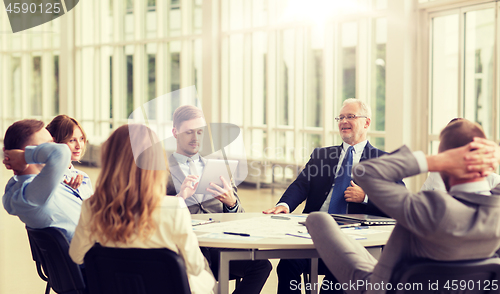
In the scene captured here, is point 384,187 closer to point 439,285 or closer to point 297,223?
point 439,285

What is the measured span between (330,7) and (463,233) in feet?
24.1

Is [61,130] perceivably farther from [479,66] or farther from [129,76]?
[129,76]

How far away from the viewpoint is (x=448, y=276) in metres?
1.61

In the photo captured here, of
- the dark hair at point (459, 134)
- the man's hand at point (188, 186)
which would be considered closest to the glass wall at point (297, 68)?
the man's hand at point (188, 186)

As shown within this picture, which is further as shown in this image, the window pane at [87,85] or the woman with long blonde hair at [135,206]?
the window pane at [87,85]

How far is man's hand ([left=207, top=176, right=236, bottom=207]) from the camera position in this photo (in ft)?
9.59

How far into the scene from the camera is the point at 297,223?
266 cm

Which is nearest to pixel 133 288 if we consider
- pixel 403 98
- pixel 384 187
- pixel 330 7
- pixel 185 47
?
pixel 384 187

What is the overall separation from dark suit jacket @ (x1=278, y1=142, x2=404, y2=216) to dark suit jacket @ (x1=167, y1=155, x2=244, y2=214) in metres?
0.39

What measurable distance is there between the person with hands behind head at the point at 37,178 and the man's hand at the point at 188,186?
0.65 metres

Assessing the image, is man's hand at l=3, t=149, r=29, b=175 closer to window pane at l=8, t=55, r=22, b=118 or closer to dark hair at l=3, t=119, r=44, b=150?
dark hair at l=3, t=119, r=44, b=150

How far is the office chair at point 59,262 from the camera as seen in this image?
217 centimetres

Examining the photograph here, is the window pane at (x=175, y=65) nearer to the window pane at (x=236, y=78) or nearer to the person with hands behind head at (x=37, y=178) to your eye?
the window pane at (x=236, y=78)

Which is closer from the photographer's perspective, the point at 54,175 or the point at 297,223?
the point at 54,175
